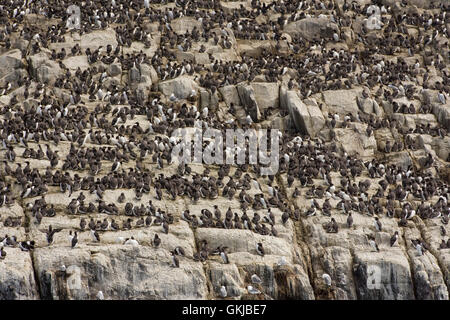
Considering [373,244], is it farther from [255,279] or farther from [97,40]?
[97,40]

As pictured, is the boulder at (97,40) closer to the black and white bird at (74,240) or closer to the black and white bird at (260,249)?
the black and white bird at (74,240)

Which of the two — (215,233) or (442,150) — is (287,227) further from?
(442,150)

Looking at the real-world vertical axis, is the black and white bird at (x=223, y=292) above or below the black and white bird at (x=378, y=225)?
above

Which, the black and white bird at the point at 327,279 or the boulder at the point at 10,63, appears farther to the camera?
the boulder at the point at 10,63

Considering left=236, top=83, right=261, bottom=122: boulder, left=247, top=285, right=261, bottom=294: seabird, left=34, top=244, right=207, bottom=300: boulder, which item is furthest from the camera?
left=236, top=83, right=261, bottom=122: boulder

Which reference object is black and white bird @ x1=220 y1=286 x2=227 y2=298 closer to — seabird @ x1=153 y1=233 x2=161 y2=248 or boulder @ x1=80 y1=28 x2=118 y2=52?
seabird @ x1=153 y1=233 x2=161 y2=248

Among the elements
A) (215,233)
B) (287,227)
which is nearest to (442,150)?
(287,227)

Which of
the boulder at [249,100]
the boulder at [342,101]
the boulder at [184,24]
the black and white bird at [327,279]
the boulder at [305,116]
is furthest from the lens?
the boulder at [184,24]

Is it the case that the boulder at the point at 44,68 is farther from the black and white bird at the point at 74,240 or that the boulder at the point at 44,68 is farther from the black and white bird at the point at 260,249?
the black and white bird at the point at 260,249

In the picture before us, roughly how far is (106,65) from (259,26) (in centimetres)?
1086

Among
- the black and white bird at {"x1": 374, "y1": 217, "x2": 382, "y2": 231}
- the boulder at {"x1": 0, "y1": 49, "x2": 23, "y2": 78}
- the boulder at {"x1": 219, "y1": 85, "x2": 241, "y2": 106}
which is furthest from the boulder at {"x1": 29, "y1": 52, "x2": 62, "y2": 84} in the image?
the black and white bird at {"x1": 374, "y1": 217, "x2": 382, "y2": 231}

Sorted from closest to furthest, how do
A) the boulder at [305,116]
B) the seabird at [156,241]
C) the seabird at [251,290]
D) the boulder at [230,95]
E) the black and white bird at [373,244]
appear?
the seabird at [251,290] < the seabird at [156,241] < the black and white bird at [373,244] < the boulder at [305,116] < the boulder at [230,95]

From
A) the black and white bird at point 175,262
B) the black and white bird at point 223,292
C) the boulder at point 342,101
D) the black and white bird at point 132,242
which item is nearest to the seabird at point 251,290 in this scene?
the black and white bird at point 223,292

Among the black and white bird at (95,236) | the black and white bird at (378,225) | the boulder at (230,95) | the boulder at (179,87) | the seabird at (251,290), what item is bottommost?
the boulder at (230,95)
